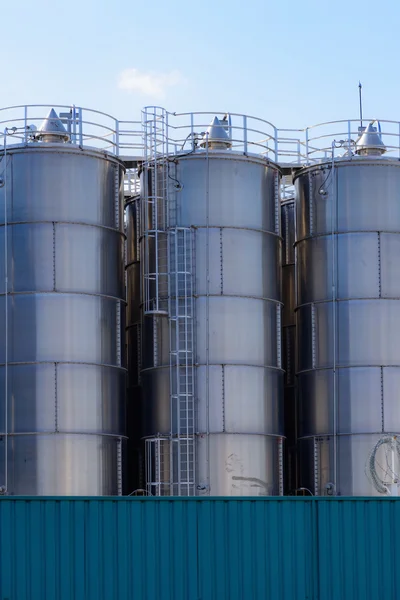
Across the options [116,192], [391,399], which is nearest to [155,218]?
[116,192]

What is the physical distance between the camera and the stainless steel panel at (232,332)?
26.8 m

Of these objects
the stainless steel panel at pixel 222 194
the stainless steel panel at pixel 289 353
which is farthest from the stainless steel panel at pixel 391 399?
the stainless steel panel at pixel 222 194

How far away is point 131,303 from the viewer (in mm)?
30781

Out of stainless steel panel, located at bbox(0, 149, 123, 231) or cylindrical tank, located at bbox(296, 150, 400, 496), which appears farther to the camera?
cylindrical tank, located at bbox(296, 150, 400, 496)

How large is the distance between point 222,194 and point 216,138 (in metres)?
→ 1.71

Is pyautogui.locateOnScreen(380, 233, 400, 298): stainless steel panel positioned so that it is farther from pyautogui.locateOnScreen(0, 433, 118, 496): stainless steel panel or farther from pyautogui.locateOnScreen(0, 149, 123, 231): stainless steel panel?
pyautogui.locateOnScreen(0, 433, 118, 496): stainless steel panel

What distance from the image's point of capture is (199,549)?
18.5m

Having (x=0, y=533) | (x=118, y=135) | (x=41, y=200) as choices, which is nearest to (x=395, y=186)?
(x=118, y=135)

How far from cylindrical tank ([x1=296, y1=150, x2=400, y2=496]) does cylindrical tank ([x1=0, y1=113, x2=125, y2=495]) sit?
499 cm

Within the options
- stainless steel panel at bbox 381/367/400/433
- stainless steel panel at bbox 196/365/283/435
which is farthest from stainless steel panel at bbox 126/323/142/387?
stainless steel panel at bbox 381/367/400/433

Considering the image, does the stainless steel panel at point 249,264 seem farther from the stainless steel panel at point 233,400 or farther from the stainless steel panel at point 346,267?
the stainless steel panel at point 233,400

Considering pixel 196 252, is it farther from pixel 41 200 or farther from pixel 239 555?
pixel 239 555

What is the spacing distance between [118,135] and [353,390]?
8.83 metres

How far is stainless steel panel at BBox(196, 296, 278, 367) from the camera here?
26.8 meters
